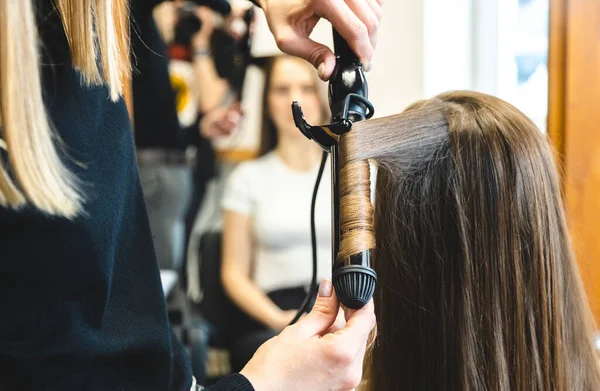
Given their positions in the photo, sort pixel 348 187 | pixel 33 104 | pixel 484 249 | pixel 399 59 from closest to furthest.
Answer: pixel 33 104
pixel 348 187
pixel 484 249
pixel 399 59

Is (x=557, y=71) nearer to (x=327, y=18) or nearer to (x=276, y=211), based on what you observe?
(x=276, y=211)

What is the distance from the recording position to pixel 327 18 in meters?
0.67

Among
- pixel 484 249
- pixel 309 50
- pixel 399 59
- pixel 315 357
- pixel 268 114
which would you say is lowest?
pixel 315 357

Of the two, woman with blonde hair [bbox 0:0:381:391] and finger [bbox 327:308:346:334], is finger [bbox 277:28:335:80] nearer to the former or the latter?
woman with blonde hair [bbox 0:0:381:391]

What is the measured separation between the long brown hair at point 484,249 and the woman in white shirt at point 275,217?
3.27 ft

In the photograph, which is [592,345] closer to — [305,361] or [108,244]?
[305,361]

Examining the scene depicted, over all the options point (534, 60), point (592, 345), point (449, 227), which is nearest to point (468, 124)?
point (449, 227)

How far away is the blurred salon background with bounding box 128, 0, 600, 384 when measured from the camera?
1622mm

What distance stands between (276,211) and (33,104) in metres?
1.31

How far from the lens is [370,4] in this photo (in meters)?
0.68

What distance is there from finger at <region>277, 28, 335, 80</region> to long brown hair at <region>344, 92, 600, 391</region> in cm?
9

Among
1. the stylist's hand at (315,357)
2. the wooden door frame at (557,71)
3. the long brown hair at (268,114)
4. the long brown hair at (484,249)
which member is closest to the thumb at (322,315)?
the stylist's hand at (315,357)

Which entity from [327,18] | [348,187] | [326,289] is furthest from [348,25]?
[326,289]

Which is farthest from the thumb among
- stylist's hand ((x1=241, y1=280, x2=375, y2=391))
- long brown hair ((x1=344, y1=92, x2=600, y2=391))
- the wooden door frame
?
the wooden door frame
